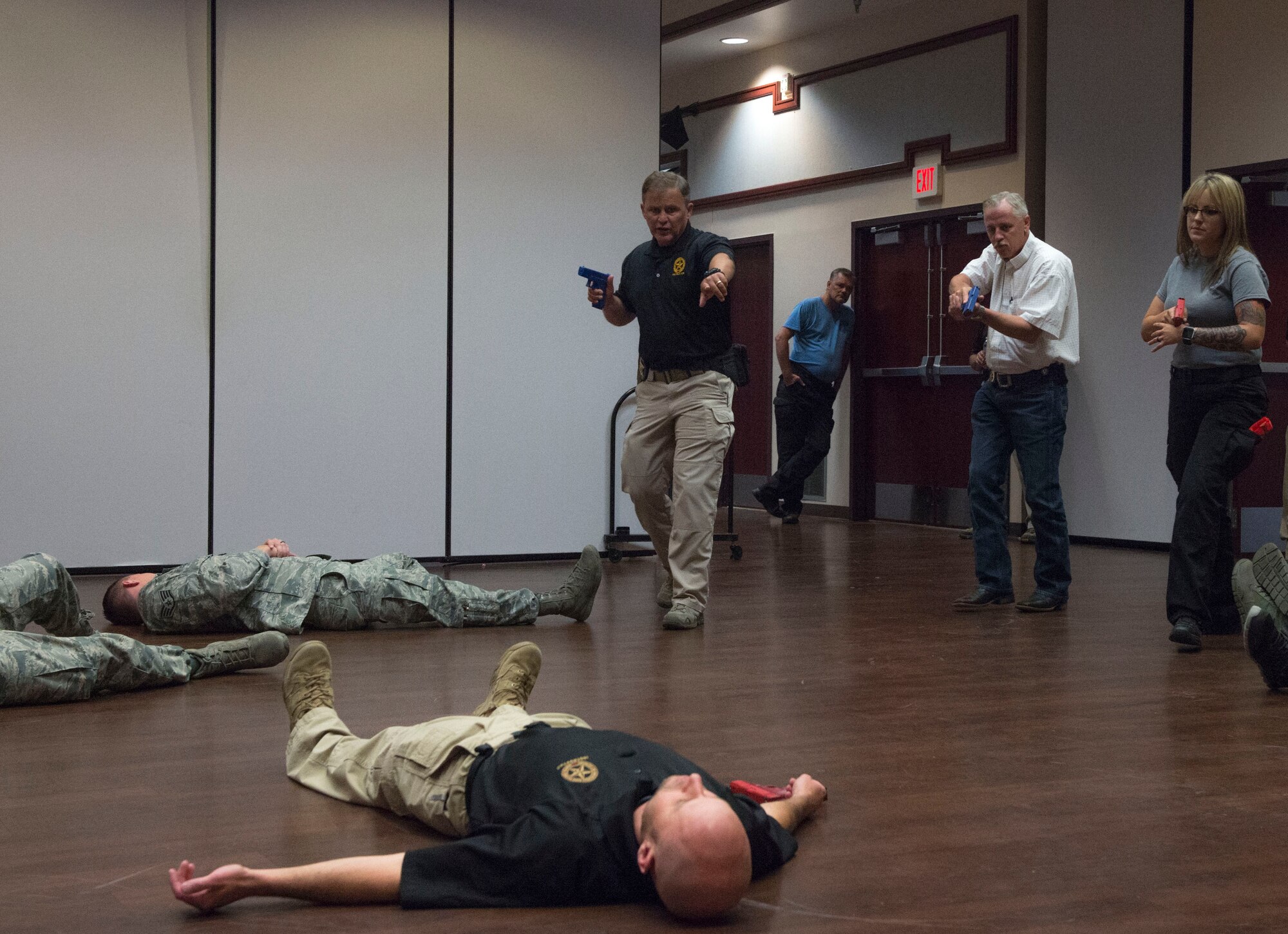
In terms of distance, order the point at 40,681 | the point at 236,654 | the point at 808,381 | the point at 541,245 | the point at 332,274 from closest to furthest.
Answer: the point at 40,681 → the point at 236,654 → the point at 332,274 → the point at 541,245 → the point at 808,381

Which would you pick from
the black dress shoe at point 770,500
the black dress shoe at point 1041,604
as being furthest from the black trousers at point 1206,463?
the black dress shoe at point 770,500

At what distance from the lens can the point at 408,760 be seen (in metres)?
2.34

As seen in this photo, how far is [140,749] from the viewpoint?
2.85m

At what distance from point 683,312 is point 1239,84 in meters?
3.95

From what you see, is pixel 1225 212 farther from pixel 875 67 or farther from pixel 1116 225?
pixel 875 67

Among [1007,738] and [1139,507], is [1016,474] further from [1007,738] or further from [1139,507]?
[1007,738]

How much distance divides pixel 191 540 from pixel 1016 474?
486 cm

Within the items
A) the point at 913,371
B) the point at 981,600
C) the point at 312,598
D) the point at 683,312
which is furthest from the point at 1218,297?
the point at 913,371

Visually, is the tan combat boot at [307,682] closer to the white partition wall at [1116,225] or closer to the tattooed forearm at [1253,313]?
the tattooed forearm at [1253,313]

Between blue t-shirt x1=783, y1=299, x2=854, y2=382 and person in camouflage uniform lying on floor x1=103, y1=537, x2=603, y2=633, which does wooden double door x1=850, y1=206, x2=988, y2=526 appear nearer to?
blue t-shirt x1=783, y1=299, x2=854, y2=382

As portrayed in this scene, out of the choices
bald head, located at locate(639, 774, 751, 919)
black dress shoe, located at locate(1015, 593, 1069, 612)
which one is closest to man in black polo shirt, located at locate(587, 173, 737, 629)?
black dress shoe, located at locate(1015, 593, 1069, 612)

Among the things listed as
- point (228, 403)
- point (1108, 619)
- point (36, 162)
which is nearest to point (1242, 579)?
point (1108, 619)

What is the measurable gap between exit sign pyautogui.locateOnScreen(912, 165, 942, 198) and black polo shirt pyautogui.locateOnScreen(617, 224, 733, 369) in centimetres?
447

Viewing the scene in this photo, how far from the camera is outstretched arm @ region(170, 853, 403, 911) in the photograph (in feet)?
6.07
